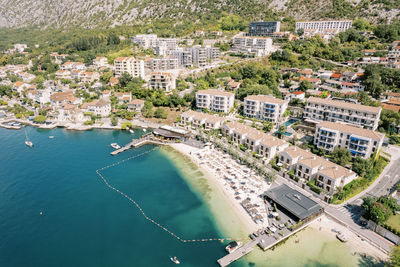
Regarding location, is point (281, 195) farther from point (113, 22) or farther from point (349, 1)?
point (113, 22)

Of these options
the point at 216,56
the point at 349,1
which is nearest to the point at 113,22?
the point at 216,56

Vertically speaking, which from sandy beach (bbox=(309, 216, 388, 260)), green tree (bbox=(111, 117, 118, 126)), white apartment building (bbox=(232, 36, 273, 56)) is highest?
white apartment building (bbox=(232, 36, 273, 56))

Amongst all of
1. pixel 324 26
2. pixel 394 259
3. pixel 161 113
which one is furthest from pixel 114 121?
pixel 324 26

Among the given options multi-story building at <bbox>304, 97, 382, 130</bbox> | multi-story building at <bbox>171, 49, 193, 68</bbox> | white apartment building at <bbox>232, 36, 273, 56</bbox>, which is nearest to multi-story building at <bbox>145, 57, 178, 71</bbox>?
multi-story building at <bbox>171, 49, 193, 68</bbox>

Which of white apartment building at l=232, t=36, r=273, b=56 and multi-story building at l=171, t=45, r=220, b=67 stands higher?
white apartment building at l=232, t=36, r=273, b=56

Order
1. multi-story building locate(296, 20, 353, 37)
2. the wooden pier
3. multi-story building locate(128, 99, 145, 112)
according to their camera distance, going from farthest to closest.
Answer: multi-story building locate(296, 20, 353, 37) → multi-story building locate(128, 99, 145, 112) → the wooden pier

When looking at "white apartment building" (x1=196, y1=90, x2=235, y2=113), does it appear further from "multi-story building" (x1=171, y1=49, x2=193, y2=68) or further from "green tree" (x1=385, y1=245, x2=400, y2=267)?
"green tree" (x1=385, y1=245, x2=400, y2=267)

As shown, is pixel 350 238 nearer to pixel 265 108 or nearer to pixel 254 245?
pixel 254 245
